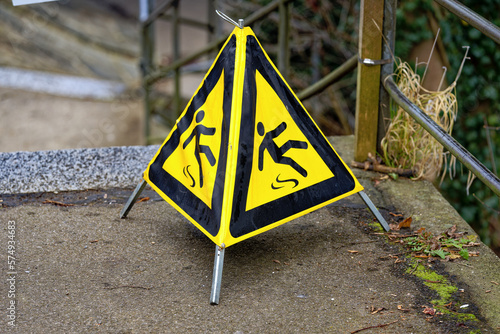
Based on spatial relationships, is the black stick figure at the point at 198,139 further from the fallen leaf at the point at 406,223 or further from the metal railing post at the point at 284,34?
the metal railing post at the point at 284,34

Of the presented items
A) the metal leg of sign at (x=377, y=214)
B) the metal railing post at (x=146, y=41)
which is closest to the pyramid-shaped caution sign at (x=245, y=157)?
the metal leg of sign at (x=377, y=214)

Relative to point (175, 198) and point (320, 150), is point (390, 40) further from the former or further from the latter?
point (175, 198)

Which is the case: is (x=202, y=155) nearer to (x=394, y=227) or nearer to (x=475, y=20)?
(x=394, y=227)

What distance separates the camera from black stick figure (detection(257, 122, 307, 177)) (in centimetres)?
204

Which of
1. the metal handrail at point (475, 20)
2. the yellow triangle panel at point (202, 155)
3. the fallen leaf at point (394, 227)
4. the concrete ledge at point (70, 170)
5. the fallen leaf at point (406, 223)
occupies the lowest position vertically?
the concrete ledge at point (70, 170)

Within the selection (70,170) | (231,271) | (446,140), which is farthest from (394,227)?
(70,170)

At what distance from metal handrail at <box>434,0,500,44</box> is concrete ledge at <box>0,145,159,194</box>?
1.55 m

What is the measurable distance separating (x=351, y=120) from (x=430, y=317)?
4.14 m

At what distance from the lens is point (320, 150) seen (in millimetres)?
2176

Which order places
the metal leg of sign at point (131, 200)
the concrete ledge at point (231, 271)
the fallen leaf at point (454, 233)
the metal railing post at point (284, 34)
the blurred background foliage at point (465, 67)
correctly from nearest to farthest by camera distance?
the concrete ledge at point (231, 271) → the fallen leaf at point (454, 233) → the metal leg of sign at point (131, 200) → the metal railing post at point (284, 34) → the blurred background foliage at point (465, 67)

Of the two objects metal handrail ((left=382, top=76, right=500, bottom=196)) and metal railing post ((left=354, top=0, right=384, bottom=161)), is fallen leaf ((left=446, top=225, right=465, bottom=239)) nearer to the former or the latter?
metal handrail ((left=382, top=76, right=500, bottom=196))

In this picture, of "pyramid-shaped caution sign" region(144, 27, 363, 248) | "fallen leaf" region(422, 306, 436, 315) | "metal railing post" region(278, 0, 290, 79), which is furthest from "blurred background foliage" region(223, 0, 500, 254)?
"fallen leaf" region(422, 306, 436, 315)

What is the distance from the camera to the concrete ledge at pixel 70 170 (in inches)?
106

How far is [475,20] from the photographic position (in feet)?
6.69
